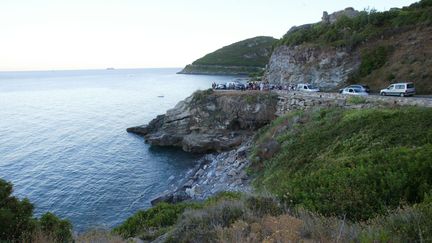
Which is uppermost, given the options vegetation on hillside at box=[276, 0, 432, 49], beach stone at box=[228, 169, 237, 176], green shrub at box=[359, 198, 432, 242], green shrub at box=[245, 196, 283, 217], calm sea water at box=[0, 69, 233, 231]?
vegetation on hillside at box=[276, 0, 432, 49]

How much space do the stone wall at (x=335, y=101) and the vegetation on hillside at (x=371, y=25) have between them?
45.4 feet

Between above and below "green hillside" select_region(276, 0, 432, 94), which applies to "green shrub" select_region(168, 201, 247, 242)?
below

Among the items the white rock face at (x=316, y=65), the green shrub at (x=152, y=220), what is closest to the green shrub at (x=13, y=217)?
the green shrub at (x=152, y=220)

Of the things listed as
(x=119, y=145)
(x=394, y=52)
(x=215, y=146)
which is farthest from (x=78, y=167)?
(x=394, y=52)

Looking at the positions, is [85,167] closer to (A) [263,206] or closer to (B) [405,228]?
(A) [263,206]

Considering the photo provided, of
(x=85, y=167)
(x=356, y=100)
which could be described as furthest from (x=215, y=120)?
(x=356, y=100)

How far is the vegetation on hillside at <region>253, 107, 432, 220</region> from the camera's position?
10297 mm

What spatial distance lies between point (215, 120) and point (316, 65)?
17438mm

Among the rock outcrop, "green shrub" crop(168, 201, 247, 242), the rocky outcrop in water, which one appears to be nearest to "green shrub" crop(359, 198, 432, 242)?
"green shrub" crop(168, 201, 247, 242)

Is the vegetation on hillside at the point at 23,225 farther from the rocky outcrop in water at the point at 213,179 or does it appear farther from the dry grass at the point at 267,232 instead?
the rocky outcrop in water at the point at 213,179

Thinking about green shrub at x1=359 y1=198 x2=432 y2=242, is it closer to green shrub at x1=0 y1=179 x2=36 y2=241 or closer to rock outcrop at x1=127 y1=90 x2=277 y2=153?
green shrub at x1=0 y1=179 x2=36 y2=241

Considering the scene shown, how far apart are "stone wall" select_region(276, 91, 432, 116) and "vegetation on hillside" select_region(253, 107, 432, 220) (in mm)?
2106

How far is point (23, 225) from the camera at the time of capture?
35.2 ft

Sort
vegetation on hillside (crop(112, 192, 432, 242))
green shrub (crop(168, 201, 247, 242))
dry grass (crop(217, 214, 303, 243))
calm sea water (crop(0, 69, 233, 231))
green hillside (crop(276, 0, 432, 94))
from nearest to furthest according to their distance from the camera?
1. vegetation on hillside (crop(112, 192, 432, 242))
2. dry grass (crop(217, 214, 303, 243))
3. green shrub (crop(168, 201, 247, 242))
4. calm sea water (crop(0, 69, 233, 231))
5. green hillside (crop(276, 0, 432, 94))
